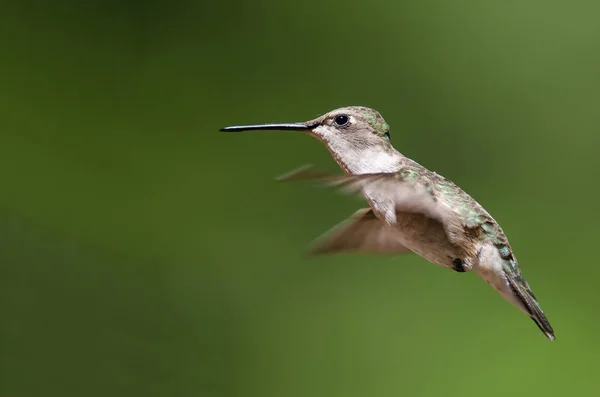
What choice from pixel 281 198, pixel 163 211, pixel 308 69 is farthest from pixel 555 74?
pixel 163 211

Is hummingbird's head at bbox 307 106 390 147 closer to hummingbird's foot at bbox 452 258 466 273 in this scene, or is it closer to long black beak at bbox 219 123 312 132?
long black beak at bbox 219 123 312 132

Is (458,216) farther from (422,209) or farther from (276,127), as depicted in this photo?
(276,127)

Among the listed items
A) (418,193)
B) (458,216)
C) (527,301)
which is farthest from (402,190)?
(527,301)

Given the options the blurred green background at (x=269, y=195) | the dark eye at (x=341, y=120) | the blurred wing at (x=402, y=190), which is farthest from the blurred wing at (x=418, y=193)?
the blurred green background at (x=269, y=195)

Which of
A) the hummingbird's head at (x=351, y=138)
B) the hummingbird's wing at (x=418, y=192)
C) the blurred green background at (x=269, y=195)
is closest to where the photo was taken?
the hummingbird's wing at (x=418, y=192)

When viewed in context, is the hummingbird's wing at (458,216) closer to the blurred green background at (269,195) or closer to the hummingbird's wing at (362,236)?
the hummingbird's wing at (362,236)

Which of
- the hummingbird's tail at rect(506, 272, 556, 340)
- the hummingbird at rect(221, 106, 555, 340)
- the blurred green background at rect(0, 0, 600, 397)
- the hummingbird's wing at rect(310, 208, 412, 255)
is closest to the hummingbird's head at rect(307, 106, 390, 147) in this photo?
the hummingbird at rect(221, 106, 555, 340)
